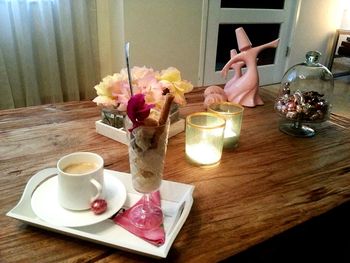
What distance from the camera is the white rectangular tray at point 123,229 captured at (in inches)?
20.7

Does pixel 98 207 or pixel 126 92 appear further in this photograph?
pixel 126 92

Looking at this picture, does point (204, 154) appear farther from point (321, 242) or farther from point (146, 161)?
point (321, 242)

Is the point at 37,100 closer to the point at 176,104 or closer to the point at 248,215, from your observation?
the point at 176,104

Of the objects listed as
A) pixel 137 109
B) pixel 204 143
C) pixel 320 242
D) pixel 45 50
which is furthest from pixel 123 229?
pixel 45 50

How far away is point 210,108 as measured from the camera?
97cm

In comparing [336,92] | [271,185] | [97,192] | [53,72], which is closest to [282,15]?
[336,92]

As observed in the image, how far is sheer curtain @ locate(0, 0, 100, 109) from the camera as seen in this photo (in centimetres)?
205

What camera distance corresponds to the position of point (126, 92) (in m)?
0.86

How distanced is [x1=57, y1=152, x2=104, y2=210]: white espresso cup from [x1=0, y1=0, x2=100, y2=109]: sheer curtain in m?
1.81

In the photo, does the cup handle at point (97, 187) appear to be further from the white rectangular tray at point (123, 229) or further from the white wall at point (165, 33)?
the white wall at point (165, 33)

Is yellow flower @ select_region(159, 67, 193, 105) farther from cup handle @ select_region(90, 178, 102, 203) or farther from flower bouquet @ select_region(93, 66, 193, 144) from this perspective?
cup handle @ select_region(90, 178, 102, 203)

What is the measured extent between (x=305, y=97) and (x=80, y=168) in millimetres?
737

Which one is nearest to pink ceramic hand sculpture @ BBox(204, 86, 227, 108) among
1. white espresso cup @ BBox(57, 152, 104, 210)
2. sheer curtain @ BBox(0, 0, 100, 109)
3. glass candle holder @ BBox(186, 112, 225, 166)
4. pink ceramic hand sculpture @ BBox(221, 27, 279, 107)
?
pink ceramic hand sculpture @ BBox(221, 27, 279, 107)

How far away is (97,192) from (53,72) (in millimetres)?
1906
